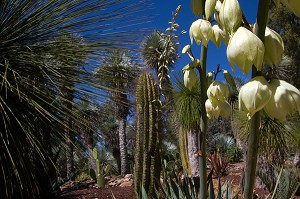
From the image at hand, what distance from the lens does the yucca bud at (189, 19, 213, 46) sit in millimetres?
755

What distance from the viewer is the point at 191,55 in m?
0.96

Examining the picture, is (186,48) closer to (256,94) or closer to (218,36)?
(218,36)

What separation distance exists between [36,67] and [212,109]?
202 cm

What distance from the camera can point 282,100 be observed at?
483 mm

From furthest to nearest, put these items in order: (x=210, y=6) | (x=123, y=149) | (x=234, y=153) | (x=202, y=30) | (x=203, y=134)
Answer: (x=234, y=153), (x=123, y=149), (x=203, y=134), (x=202, y=30), (x=210, y=6)

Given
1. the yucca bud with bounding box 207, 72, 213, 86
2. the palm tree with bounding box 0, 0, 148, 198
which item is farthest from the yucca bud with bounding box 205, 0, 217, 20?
the palm tree with bounding box 0, 0, 148, 198

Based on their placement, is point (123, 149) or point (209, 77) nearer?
point (209, 77)

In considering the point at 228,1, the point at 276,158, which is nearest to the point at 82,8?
the point at 228,1

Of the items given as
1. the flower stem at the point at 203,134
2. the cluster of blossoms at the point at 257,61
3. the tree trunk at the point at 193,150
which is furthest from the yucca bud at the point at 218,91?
the tree trunk at the point at 193,150

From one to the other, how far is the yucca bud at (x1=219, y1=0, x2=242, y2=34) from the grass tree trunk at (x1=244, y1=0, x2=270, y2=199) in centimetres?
4

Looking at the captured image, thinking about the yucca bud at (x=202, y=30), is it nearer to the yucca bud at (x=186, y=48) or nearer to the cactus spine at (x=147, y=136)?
the yucca bud at (x=186, y=48)

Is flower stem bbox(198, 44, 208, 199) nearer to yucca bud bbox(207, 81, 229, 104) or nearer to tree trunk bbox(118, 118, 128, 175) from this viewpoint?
yucca bud bbox(207, 81, 229, 104)

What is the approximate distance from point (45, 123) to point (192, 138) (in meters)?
4.46

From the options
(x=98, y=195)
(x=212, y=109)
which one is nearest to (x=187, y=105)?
(x=98, y=195)
